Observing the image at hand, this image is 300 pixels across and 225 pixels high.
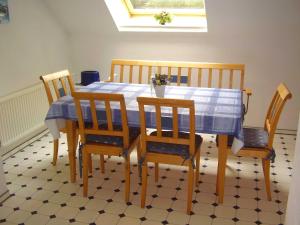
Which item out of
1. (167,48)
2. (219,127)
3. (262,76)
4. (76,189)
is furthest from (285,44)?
(76,189)

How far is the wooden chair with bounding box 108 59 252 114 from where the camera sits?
11.6 ft

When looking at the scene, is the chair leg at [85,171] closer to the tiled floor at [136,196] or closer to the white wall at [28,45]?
the tiled floor at [136,196]

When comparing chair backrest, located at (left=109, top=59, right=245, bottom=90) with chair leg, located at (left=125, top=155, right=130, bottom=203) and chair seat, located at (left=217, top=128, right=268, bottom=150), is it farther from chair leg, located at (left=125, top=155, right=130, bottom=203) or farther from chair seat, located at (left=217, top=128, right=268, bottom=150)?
chair leg, located at (left=125, top=155, right=130, bottom=203)

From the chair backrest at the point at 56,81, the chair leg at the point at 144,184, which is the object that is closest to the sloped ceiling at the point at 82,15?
the chair backrest at the point at 56,81

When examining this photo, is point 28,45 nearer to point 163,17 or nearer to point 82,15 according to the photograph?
point 82,15

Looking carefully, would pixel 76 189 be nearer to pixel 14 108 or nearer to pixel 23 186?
pixel 23 186

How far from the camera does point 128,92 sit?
3109mm

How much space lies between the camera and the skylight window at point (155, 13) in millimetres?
4051

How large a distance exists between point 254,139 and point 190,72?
1.17m

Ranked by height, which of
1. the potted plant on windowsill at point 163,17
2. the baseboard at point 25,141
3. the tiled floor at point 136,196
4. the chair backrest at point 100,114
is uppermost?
the potted plant on windowsill at point 163,17

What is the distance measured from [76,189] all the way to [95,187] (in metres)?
0.16

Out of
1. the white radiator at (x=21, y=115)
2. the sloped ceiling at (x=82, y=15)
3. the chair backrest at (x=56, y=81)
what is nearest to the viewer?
the chair backrest at (x=56, y=81)

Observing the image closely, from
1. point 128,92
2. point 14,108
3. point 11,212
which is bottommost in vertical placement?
point 11,212

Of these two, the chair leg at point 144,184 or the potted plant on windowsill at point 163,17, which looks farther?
the potted plant on windowsill at point 163,17
